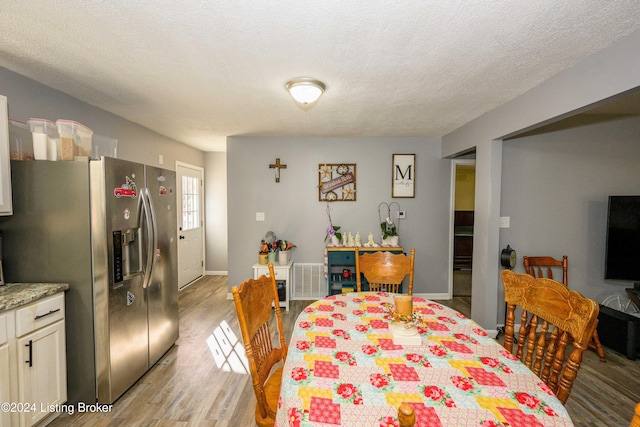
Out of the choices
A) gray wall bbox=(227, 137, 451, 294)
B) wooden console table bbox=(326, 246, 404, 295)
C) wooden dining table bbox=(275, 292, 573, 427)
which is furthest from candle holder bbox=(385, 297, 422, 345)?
gray wall bbox=(227, 137, 451, 294)

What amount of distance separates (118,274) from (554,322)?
2.60 m

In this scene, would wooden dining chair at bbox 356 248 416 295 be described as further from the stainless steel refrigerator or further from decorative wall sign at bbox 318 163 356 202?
decorative wall sign at bbox 318 163 356 202

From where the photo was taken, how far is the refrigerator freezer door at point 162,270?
8.08 feet

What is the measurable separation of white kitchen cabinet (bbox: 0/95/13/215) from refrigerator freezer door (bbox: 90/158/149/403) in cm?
49

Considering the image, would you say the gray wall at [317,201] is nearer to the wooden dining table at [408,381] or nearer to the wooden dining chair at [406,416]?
the wooden dining table at [408,381]

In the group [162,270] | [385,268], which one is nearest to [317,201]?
[385,268]

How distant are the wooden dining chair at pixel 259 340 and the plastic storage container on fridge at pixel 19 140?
2.02 m

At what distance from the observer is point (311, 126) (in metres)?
3.60

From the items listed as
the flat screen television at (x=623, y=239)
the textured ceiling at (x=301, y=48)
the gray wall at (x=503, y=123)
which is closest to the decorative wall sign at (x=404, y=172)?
the gray wall at (x=503, y=123)

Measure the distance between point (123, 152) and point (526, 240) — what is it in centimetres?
479

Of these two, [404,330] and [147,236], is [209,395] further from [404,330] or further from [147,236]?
[404,330]

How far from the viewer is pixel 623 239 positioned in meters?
2.93

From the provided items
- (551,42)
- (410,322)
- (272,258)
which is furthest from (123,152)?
(551,42)

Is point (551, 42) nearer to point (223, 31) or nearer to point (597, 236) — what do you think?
point (223, 31)
